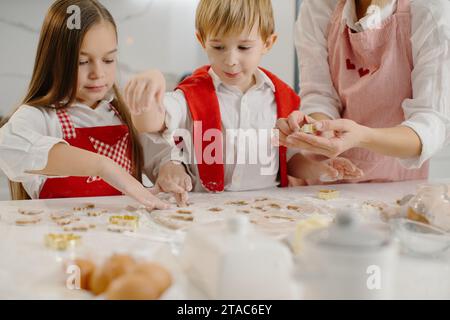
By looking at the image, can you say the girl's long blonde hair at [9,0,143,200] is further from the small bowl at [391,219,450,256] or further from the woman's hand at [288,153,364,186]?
the small bowl at [391,219,450,256]

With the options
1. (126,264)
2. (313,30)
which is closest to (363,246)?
(126,264)

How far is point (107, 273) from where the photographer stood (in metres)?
0.49

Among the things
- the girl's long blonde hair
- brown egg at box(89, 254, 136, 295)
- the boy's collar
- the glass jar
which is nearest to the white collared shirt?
the boy's collar

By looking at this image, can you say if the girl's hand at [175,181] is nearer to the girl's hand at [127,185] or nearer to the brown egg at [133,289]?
the girl's hand at [127,185]

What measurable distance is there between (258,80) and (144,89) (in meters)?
0.32

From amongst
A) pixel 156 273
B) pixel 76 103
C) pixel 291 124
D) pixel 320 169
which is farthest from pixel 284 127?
pixel 156 273

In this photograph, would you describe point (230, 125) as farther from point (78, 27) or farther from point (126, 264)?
point (126, 264)

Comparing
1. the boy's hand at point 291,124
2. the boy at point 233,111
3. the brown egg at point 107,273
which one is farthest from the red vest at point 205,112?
the brown egg at point 107,273

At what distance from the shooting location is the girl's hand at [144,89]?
2.37 ft

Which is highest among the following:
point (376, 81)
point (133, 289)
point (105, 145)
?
point (376, 81)

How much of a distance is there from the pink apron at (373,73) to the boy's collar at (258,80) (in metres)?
0.13

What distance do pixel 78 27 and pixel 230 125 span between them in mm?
306

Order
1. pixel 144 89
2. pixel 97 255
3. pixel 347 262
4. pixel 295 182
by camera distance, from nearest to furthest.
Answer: pixel 347 262 → pixel 97 255 → pixel 144 89 → pixel 295 182

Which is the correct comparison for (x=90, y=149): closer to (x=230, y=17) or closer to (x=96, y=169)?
(x=96, y=169)
